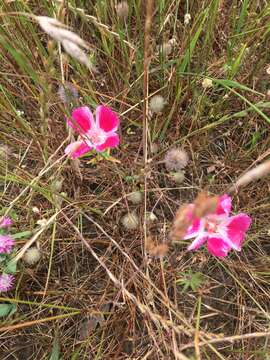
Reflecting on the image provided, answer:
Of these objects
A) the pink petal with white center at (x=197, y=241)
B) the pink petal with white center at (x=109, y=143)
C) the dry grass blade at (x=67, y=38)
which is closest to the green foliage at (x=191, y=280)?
the pink petal with white center at (x=197, y=241)

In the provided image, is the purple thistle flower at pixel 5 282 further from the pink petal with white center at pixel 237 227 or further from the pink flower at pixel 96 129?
the pink petal with white center at pixel 237 227

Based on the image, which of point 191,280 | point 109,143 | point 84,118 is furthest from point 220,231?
point 84,118

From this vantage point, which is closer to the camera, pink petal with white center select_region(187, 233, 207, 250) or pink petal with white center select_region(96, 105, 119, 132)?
pink petal with white center select_region(187, 233, 207, 250)

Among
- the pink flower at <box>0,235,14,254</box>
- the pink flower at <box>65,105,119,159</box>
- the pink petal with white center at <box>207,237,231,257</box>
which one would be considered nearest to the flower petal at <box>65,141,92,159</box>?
the pink flower at <box>65,105,119,159</box>

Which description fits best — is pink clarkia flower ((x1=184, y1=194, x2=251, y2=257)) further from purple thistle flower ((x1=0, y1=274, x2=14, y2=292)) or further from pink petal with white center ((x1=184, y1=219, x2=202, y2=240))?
purple thistle flower ((x1=0, y1=274, x2=14, y2=292))

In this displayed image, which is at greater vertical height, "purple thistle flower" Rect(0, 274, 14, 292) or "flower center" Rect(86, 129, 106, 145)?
"flower center" Rect(86, 129, 106, 145)

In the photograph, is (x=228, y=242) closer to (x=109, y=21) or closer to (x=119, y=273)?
(x=119, y=273)

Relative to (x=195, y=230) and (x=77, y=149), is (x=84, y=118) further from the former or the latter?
(x=195, y=230)
